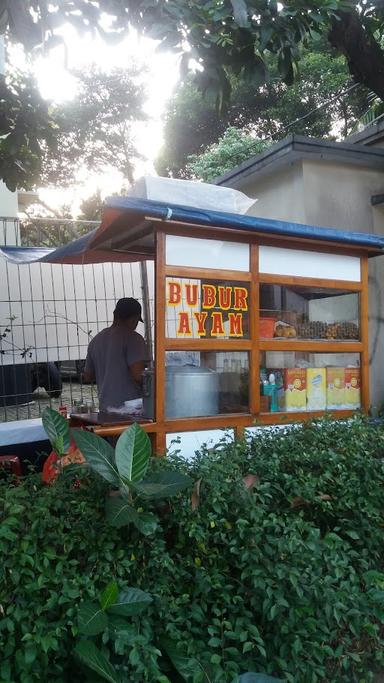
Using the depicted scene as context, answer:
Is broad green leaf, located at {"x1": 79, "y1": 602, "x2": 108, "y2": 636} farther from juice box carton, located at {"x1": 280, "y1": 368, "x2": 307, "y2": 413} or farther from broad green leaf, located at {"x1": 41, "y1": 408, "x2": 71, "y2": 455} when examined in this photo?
juice box carton, located at {"x1": 280, "y1": 368, "x2": 307, "y2": 413}

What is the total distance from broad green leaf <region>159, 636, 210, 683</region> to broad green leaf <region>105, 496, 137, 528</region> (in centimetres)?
48

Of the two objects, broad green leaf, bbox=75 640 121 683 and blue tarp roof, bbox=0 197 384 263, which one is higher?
blue tarp roof, bbox=0 197 384 263

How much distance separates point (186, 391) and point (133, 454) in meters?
1.32

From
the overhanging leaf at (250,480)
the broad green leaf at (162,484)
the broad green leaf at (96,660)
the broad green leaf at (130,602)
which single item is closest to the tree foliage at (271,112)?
the overhanging leaf at (250,480)

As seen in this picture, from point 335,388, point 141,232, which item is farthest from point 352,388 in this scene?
point 141,232

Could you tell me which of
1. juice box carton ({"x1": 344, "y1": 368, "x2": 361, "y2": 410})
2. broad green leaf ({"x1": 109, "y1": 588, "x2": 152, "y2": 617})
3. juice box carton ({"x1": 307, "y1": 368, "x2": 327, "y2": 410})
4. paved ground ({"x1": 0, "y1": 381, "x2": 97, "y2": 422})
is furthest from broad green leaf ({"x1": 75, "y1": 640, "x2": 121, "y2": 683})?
paved ground ({"x1": 0, "y1": 381, "x2": 97, "y2": 422})

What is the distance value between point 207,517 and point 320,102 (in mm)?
16526

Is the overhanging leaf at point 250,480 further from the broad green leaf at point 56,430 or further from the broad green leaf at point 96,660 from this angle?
the broad green leaf at point 96,660

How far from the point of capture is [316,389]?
442 cm

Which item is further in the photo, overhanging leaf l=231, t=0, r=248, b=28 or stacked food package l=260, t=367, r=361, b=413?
stacked food package l=260, t=367, r=361, b=413

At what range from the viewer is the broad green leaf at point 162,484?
2344mm

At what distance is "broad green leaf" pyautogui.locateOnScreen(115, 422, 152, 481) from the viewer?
95.9 inches

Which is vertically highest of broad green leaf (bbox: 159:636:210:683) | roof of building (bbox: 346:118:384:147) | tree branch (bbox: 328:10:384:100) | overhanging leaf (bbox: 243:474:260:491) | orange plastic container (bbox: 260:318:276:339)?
tree branch (bbox: 328:10:384:100)

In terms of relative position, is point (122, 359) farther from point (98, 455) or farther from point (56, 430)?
point (98, 455)
